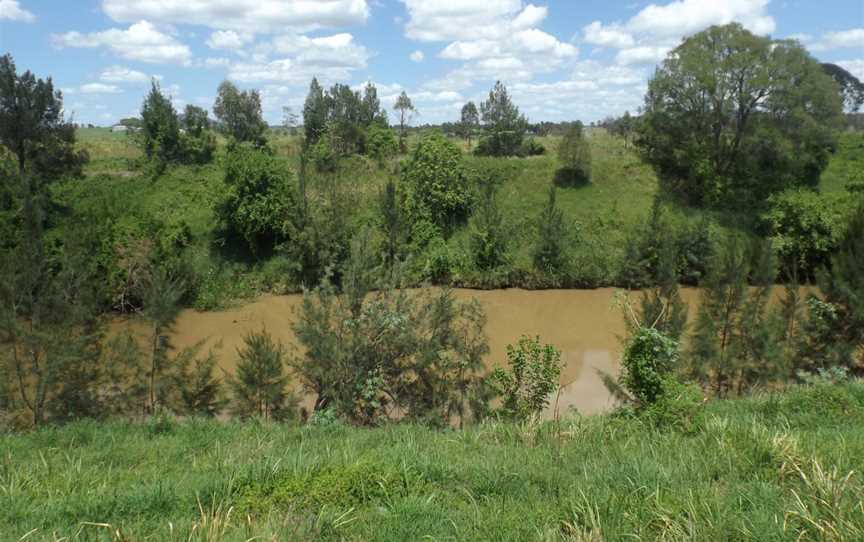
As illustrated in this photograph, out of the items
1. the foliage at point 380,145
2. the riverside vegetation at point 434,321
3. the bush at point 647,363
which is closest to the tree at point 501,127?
the riverside vegetation at point 434,321

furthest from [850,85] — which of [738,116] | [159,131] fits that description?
[159,131]

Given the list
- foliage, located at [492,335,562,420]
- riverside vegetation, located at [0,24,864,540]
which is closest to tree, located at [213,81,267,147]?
riverside vegetation, located at [0,24,864,540]

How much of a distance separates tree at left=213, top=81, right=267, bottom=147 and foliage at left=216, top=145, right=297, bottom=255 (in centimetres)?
909

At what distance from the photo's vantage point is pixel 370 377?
9805 mm

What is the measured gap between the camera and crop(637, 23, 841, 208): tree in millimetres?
23281

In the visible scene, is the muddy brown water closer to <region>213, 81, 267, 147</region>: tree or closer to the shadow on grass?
the shadow on grass

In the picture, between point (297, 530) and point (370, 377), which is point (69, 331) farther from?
point (297, 530)

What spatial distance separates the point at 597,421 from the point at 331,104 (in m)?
27.8

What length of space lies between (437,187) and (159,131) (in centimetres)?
1330

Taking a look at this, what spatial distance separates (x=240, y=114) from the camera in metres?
30.1

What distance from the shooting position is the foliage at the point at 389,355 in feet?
32.1

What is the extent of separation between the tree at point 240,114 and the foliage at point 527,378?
2449cm

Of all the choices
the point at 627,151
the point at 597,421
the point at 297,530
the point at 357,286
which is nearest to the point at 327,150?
the point at 627,151

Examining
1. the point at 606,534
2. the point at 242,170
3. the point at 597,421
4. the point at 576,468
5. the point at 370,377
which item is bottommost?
the point at 370,377
